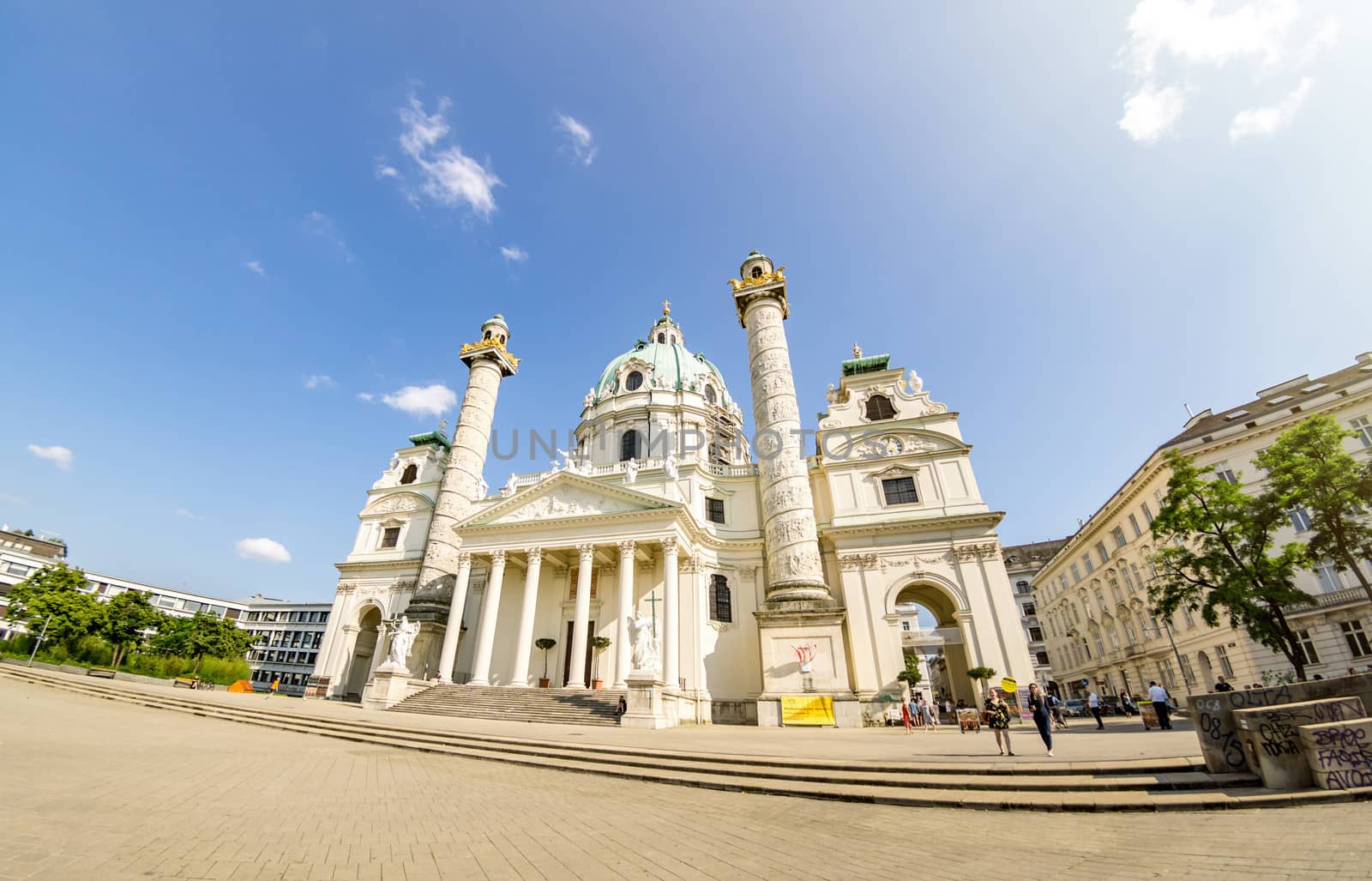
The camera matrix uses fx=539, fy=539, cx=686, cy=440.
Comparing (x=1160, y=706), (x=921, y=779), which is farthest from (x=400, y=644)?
(x=1160, y=706)

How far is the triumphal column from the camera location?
20547 millimetres

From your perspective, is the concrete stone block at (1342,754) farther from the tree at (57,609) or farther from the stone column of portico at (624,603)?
the tree at (57,609)

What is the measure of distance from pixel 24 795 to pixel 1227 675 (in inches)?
1504

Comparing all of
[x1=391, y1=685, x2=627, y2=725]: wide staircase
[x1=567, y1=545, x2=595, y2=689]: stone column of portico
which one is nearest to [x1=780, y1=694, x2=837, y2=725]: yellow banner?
[x1=391, y1=685, x2=627, y2=725]: wide staircase

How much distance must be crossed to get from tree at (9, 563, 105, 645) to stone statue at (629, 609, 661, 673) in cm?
3365

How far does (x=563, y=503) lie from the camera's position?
26.1 meters

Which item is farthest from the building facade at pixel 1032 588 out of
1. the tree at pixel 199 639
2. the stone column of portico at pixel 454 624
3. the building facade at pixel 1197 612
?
the tree at pixel 199 639

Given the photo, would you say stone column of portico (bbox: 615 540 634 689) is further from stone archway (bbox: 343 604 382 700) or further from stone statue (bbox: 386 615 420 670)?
stone archway (bbox: 343 604 382 700)

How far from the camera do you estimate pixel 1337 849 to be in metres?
4.08

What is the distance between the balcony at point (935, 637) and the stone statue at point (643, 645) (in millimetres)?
11555

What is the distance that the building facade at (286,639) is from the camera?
212 feet

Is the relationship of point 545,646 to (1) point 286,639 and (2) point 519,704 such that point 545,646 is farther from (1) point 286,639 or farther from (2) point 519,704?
(1) point 286,639

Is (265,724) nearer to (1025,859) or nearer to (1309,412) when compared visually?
(1025,859)

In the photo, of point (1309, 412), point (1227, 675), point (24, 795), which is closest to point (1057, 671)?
point (1227, 675)
